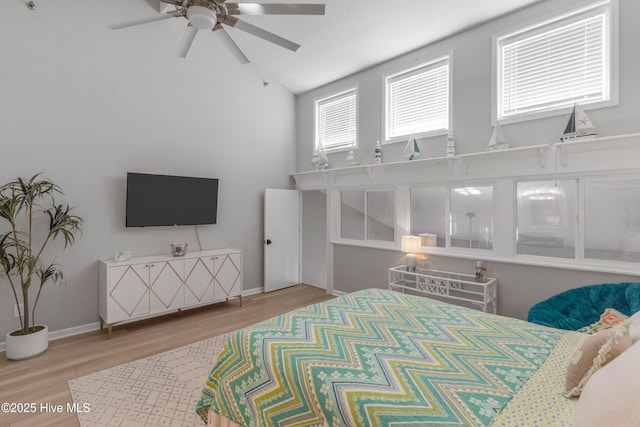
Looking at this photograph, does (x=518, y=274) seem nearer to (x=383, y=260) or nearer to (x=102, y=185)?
(x=383, y=260)

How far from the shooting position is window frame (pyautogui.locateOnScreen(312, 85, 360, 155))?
16.0 feet

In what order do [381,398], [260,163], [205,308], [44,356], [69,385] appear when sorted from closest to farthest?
[381,398]
[69,385]
[44,356]
[205,308]
[260,163]

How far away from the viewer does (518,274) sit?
3305 millimetres

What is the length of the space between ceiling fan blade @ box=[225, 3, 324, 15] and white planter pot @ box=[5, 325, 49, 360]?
345cm

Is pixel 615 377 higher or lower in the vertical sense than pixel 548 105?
lower

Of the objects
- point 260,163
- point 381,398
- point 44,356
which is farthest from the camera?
Result: point 260,163

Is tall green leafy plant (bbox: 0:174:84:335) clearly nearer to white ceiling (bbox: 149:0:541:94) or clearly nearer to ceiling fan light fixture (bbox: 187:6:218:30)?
ceiling fan light fixture (bbox: 187:6:218:30)

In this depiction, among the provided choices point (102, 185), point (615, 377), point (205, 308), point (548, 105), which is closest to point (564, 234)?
point (548, 105)

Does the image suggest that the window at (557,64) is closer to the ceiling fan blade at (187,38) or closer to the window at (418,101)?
the window at (418,101)

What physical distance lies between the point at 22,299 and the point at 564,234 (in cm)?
549

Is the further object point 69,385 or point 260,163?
point 260,163

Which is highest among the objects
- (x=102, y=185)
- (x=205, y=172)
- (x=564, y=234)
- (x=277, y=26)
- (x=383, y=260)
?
(x=277, y=26)

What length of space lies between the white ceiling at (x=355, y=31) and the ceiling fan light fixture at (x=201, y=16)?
5.46 feet

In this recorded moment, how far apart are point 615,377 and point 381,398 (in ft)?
2.46
